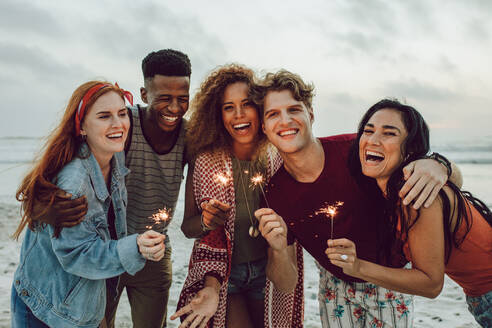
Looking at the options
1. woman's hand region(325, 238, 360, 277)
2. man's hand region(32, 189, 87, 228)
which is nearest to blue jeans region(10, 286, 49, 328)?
man's hand region(32, 189, 87, 228)

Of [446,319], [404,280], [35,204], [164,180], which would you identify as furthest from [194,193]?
[446,319]

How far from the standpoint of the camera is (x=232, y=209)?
3904 mm

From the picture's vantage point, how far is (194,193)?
13.0 feet

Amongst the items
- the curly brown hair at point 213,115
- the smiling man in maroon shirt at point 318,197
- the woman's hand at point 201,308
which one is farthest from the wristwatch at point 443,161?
the woman's hand at point 201,308

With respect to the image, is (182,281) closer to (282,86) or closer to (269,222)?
(269,222)

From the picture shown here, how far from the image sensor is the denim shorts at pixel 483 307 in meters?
2.73

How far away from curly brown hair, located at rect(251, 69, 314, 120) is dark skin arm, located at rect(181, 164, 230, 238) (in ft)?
3.72

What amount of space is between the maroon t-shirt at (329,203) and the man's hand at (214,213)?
1.97 ft

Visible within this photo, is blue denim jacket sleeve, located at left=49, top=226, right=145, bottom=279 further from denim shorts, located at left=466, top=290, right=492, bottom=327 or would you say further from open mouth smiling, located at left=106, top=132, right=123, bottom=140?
denim shorts, located at left=466, top=290, right=492, bottom=327

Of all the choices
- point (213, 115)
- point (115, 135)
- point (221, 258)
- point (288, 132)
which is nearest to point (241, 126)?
point (213, 115)

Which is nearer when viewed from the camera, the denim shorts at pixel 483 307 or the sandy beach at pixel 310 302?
the denim shorts at pixel 483 307

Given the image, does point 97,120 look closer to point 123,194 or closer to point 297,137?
point 123,194

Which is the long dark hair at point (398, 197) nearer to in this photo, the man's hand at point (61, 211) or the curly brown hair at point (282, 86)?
the curly brown hair at point (282, 86)

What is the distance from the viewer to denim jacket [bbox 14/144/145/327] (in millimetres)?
2738
